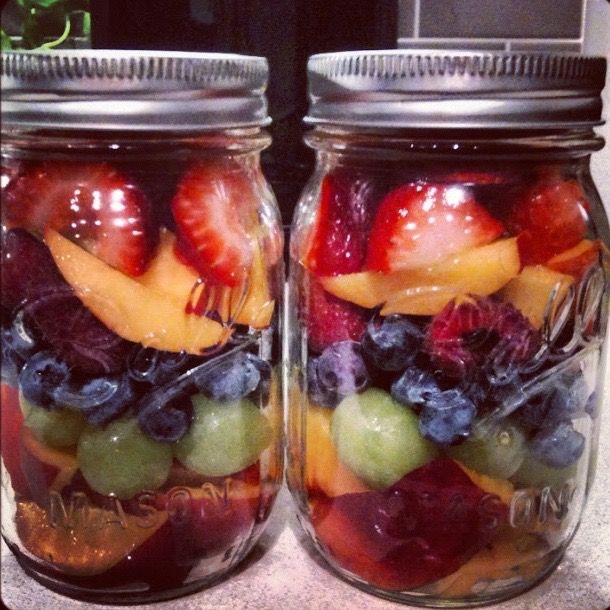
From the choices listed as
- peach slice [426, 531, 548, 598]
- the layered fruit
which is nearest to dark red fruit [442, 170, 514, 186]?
the layered fruit

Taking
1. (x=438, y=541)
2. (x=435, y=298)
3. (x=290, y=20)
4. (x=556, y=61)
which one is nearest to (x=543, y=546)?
(x=438, y=541)

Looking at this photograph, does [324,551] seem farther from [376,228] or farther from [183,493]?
[376,228]

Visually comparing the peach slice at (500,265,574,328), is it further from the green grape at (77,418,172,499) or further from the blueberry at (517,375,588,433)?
the green grape at (77,418,172,499)

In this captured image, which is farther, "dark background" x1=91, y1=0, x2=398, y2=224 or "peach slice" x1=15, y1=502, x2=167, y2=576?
"dark background" x1=91, y1=0, x2=398, y2=224

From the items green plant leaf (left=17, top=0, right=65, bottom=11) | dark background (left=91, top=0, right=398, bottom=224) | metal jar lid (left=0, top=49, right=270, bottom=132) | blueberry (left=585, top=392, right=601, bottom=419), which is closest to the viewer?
Answer: metal jar lid (left=0, top=49, right=270, bottom=132)

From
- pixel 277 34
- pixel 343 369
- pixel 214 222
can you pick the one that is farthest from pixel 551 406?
pixel 277 34

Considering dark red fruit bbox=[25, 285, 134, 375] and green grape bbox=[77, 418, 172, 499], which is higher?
dark red fruit bbox=[25, 285, 134, 375]
